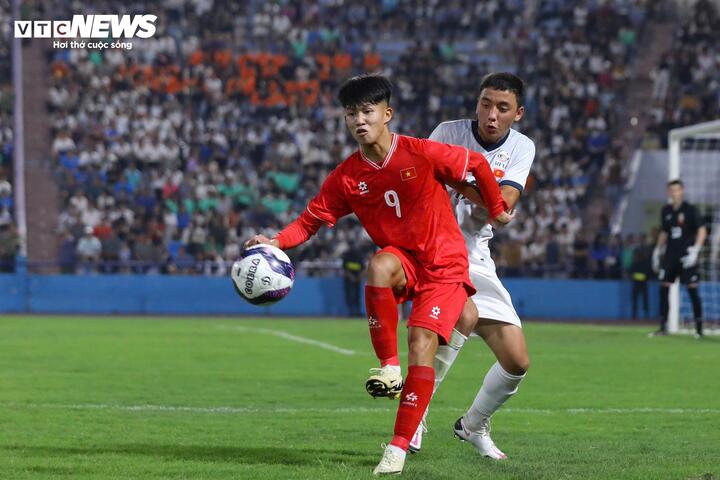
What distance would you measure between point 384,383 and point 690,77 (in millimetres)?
26596

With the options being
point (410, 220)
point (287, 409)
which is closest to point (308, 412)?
point (287, 409)

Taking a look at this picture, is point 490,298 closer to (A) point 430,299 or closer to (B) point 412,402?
(A) point 430,299

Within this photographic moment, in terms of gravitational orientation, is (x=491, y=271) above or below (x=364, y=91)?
below

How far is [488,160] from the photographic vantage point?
7266 millimetres

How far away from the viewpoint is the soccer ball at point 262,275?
6.35 metres

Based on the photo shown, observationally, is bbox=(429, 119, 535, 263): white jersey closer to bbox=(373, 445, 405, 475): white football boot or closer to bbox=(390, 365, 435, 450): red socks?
bbox=(390, 365, 435, 450): red socks

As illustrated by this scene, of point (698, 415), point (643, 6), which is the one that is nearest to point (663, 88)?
point (643, 6)

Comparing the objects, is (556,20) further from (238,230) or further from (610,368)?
(610,368)

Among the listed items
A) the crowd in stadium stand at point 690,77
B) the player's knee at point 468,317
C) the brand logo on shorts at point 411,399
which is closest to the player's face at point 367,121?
the player's knee at point 468,317

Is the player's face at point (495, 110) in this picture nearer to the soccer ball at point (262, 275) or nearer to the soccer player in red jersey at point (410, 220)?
the soccer player in red jersey at point (410, 220)

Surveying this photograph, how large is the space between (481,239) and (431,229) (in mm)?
955

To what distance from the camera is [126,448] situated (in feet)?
23.4

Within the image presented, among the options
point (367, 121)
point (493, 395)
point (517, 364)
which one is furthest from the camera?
point (493, 395)

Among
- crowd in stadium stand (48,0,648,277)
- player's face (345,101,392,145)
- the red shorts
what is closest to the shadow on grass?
the red shorts
